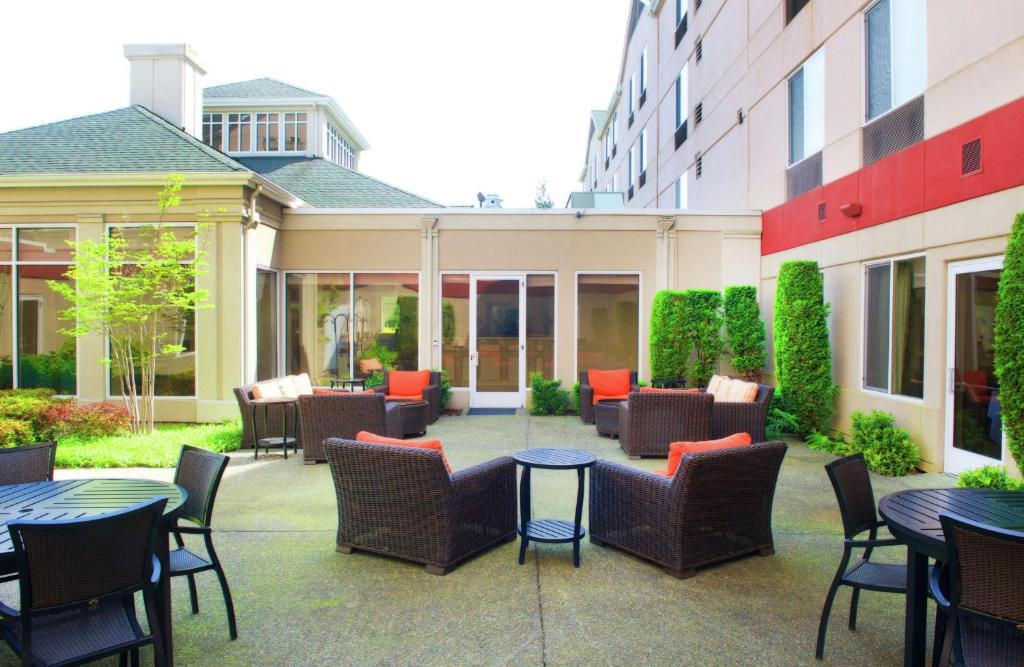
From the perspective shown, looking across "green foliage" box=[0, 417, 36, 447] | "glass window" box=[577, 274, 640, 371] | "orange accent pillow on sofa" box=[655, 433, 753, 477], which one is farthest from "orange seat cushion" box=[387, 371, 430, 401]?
"orange accent pillow on sofa" box=[655, 433, 753, 477]

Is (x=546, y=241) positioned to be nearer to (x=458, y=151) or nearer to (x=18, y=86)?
(x=18, y=86)

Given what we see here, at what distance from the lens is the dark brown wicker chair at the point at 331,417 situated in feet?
A: 24.2

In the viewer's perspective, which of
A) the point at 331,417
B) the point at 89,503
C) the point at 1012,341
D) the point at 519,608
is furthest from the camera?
the point at 331,417

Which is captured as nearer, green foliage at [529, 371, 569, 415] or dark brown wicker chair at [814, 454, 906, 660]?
dark brown wicker chair at [814, 454, 906, 660]

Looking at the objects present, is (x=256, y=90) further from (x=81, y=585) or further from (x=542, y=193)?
(x=542, y=193)

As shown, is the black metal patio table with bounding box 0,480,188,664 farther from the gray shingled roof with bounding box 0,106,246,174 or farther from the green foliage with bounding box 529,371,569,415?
the green foliage with bounding box 529,371,569,415

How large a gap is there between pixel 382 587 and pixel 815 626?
8.27 feet

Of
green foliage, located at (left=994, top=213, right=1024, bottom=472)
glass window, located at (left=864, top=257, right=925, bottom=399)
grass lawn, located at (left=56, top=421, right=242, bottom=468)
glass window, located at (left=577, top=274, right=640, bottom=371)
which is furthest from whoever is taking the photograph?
glass window, located at (left=577, top=274, right=640, bottom=371)

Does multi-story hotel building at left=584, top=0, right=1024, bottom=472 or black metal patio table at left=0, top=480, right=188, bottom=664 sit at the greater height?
multi-story hotel building at left=584, top=0, right=1024, bottom=472

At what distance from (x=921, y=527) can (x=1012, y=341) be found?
134 inches

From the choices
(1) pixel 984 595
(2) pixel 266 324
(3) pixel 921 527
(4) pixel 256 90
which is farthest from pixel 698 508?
(4) pixel 256 90

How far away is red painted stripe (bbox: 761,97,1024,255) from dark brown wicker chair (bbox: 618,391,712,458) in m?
3.19

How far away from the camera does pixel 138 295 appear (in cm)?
867

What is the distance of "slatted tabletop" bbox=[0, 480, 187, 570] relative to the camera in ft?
9.84
